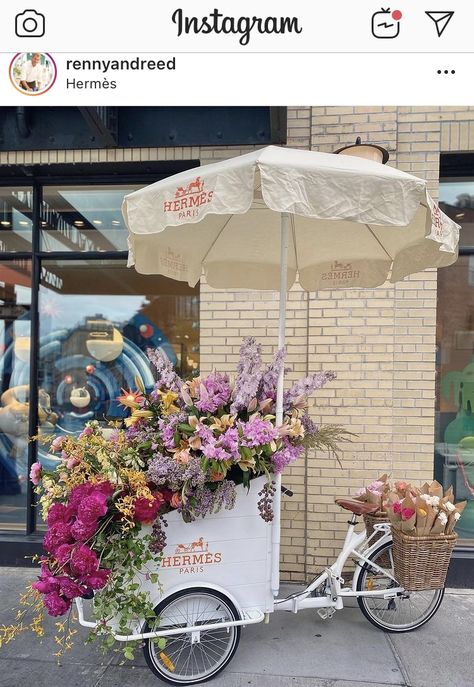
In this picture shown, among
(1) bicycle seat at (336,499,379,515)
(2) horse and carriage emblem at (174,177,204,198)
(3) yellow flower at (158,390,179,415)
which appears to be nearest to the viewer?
(2) horse and carriage emblem at (174,177,204,198)

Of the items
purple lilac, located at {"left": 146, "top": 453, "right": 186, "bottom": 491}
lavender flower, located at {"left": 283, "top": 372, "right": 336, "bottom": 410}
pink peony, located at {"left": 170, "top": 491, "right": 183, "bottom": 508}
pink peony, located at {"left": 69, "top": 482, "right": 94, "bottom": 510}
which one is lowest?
pink peony, located at {"left": 170, "top": 491, "right": 183, "bottom": 508}

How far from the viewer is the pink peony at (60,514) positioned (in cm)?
246

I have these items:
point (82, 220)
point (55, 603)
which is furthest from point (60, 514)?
point (82, 220)

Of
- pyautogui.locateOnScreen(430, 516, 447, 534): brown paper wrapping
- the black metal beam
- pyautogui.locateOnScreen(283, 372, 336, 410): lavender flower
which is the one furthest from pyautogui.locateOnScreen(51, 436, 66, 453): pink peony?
the black metal beam

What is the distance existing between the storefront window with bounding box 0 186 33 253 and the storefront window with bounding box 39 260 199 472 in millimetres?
399

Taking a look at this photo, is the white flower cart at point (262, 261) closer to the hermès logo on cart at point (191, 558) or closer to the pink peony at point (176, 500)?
the hermès logo on cart at point (191, 558)

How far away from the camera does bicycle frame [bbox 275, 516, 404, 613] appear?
3.07m

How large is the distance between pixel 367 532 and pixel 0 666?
2.49 metres

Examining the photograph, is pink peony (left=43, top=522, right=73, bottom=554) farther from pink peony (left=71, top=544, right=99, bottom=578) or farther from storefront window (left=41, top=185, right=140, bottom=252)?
storefront window (left=41, top=185, right=140, bottom=252)

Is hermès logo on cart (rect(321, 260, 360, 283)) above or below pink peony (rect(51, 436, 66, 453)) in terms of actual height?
above
